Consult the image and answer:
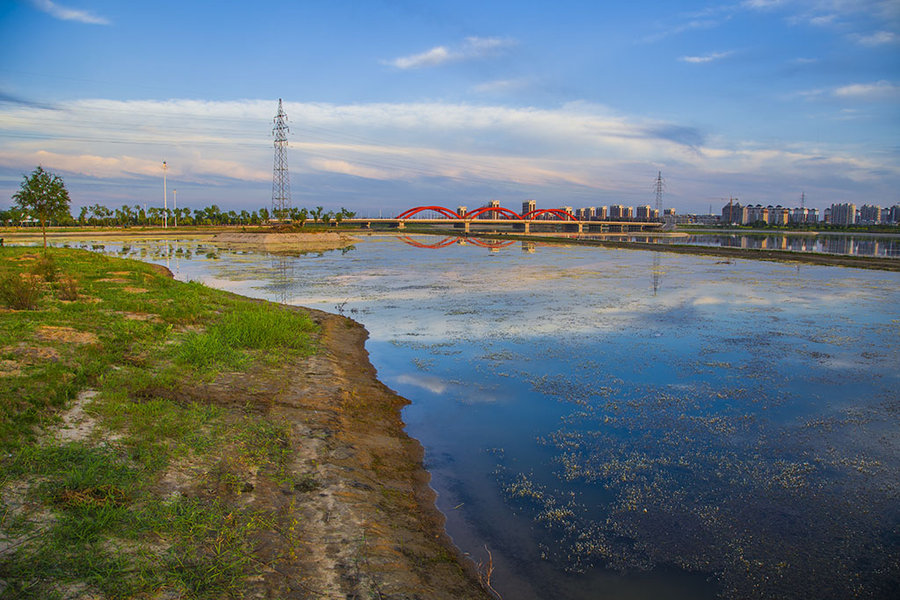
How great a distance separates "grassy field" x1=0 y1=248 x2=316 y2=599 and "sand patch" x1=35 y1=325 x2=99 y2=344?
0.09ft

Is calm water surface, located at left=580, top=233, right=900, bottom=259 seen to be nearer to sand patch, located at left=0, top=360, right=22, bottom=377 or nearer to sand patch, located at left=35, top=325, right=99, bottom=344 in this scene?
sand patch, located at left=35, top=325, right=99, bottom=344

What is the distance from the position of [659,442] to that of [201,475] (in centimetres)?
670

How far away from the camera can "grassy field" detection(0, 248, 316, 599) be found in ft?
14.6

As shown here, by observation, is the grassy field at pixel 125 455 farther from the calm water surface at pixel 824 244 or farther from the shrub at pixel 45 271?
the calm water surface at pixel 824 244

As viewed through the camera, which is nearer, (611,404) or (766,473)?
(766,473)

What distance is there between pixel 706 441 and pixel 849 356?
823 centimetres

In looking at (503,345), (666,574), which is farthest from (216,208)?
(666,574)

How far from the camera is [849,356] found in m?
14.0

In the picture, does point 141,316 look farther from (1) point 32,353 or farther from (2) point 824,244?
(2) point 824,244

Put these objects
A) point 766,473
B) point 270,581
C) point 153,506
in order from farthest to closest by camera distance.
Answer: point 766,473 → point 153,506 → point 270,581

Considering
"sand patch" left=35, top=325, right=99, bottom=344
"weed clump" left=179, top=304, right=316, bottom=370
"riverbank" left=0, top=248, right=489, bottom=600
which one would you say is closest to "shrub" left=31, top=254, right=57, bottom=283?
"riverbank" left=0, top=248, right=489, bottom=600

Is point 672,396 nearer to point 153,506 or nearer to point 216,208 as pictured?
point 153,506

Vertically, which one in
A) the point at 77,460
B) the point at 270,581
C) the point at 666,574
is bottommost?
the point at 666,574

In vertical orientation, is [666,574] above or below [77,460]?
below
